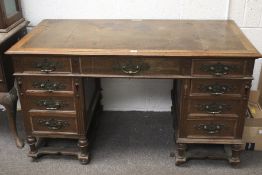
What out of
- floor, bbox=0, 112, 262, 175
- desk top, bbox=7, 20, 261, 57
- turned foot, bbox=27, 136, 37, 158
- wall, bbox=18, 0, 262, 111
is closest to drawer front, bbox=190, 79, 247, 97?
desk top, bbox=7, 20, 261, 57

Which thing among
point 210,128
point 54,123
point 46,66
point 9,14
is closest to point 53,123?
point 54,123


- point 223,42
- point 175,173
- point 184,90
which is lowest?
point 175,173

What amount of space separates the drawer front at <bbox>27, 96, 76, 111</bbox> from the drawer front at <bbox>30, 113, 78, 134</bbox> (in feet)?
0.17

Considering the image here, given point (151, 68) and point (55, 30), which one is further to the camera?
point (55, 30)

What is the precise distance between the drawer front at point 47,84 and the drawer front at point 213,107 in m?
0.71

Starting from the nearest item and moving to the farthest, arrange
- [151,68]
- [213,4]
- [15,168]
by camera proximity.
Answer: [151,68], [15,168], [213,4]

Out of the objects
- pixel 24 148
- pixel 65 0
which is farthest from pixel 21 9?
pixel 24 148

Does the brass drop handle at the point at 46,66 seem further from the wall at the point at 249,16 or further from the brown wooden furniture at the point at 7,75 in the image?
the wall at the point at 249,16

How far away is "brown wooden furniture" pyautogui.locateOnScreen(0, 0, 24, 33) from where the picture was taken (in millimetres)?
2034

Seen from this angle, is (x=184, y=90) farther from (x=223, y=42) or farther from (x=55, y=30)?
(x=55, y=30)

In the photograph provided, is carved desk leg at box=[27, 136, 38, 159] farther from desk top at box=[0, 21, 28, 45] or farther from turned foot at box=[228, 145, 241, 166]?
turned foot at box=[228, 145, 241, 166]

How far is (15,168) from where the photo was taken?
6.94 feet

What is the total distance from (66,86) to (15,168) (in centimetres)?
67

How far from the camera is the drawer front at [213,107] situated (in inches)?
74.3
